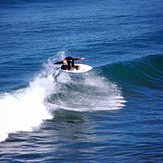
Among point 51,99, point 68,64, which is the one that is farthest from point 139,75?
point 51,99

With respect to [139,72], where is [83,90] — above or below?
below

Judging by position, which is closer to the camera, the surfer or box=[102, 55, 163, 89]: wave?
the surfer

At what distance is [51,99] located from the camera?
32.8 m

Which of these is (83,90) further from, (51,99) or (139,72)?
(139,72)

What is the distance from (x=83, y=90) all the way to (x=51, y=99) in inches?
171

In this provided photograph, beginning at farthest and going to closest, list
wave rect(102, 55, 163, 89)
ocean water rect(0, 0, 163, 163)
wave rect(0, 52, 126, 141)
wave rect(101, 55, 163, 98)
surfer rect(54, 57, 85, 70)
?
wave rect(102, 55, 163, 89), wave rect(101, 55, 163, 98), surfer rect(54, 57, 85, 70), wave rect(0, 52, 126, 141), ocean water rect(0, 0, 163, 163)

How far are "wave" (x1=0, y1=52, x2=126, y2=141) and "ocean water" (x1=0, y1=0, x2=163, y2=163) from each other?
0.07m

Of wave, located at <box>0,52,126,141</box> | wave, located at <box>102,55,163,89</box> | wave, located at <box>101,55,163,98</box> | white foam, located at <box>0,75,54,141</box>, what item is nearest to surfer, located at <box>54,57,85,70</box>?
wave, located at <box>0,52,126,141</box>

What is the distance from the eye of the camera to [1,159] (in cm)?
2114

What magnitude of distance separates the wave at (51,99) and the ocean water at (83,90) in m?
0.07

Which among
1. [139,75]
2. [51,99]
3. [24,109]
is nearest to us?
[24,109]

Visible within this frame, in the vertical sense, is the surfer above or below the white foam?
above

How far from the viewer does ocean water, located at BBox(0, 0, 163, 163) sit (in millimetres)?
23047

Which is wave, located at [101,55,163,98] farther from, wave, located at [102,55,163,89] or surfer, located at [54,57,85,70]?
surfer, located at [54,57,85,70]
